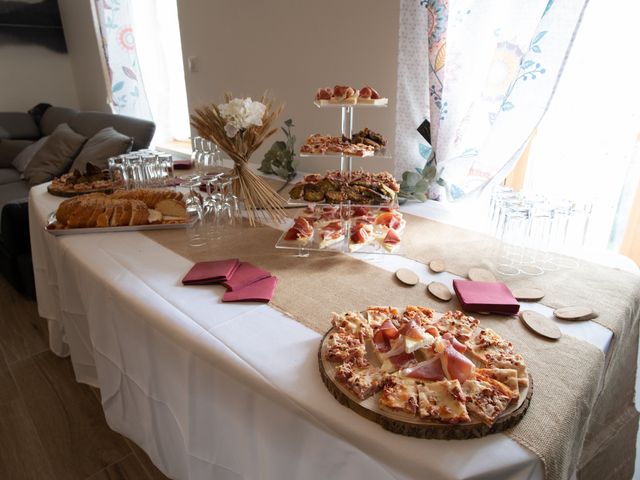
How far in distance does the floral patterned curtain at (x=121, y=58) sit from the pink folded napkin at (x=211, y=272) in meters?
3.03

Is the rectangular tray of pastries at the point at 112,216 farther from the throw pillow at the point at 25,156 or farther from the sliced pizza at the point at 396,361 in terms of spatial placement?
the throw pillow at the point at 25,156

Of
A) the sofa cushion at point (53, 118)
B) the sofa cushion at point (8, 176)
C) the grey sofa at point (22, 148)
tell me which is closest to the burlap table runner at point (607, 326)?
the grey sofa at point (22, 148)

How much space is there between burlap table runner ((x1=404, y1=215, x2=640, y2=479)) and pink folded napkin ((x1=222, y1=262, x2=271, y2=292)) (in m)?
0.41

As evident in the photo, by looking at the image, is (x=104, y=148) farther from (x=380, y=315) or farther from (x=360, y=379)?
(x=360, y=379)

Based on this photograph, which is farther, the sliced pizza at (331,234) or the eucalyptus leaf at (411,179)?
the eucalyptus leaf at (411,179)

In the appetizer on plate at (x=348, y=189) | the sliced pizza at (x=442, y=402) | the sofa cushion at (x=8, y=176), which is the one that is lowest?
the sofa cushion at (x=8, y=176)

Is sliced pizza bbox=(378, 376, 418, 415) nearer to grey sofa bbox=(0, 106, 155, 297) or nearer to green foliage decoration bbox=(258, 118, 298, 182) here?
green foliage decoration bbox=(258, 118, 298, 182)

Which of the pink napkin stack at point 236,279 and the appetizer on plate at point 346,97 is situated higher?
the appetizer on plate at point 346,97

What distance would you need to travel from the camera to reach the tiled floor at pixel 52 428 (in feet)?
4.32

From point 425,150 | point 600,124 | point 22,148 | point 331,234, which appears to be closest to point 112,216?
point 331,234

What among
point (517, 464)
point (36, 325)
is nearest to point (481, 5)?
point (517, 464)

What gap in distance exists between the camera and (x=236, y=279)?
3.18ft

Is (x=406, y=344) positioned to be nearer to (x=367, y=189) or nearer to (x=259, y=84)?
(x=367, y=189)

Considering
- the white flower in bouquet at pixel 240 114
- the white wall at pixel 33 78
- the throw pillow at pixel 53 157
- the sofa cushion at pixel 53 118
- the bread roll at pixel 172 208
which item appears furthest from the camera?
the white wall at pixel 33 78
